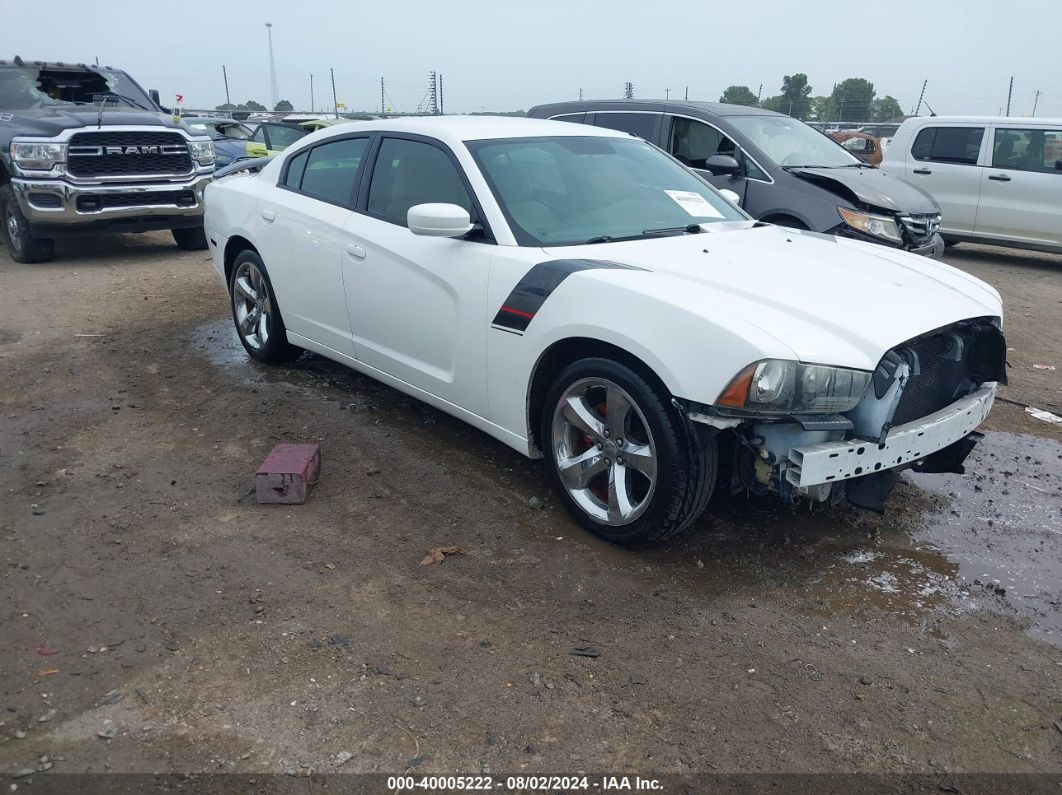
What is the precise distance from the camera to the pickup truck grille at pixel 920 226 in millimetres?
7789

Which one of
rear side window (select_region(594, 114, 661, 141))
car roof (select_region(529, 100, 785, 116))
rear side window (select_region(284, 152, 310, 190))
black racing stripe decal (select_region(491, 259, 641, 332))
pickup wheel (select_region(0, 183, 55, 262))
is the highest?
car roof (select_region(529, 100, 785, 116))

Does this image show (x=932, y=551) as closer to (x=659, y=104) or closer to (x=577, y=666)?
(x=577, y=666)

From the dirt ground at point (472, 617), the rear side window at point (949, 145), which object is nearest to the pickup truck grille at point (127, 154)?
the dirt ground at point (472, 617)

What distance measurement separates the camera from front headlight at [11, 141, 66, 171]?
29.4 ft

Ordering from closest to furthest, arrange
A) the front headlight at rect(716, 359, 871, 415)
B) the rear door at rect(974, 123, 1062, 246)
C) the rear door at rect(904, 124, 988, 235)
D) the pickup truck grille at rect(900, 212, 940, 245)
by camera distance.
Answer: the front headlight at rect(716, 359, 871, 415) < the pickup truck grille at rect(900, 212, 940, 245) < the rear door at rect(974, 123, 1062, 246) < the rear door at rect(904, 124, 988, 235)

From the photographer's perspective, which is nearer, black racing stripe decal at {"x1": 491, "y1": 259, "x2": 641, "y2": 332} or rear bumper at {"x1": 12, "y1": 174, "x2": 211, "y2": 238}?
black racing stripe decal at {"x1": 491, "y1": 259, "x2": 641, "y2": 332}

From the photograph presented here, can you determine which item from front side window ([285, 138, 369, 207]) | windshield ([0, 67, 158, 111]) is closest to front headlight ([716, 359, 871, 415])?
front side window ([285, 138, 369, 207])

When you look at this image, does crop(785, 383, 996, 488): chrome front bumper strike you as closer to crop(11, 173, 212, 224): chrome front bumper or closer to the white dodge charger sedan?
the white dodge charger sedan

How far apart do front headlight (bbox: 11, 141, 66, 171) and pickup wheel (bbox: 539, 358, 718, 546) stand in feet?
25.3

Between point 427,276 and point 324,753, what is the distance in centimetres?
234

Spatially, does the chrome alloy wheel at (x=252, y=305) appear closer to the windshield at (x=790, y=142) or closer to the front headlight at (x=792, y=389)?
the front headlight at (x=792, y=389)

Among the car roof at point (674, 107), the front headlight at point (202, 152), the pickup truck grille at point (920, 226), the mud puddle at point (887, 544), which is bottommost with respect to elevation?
the mud puddle at point (887, 544)

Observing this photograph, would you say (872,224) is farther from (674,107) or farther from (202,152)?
(202,152)

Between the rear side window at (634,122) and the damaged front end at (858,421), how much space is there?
532 centimetres
